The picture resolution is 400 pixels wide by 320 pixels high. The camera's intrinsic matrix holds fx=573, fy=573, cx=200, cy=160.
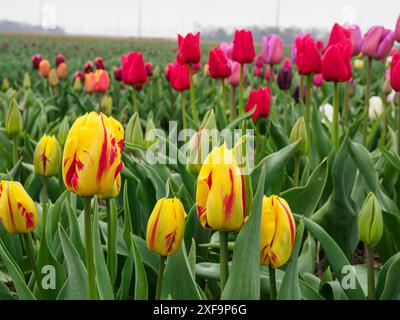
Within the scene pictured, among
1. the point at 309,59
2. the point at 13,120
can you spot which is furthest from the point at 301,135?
the point at 13,120

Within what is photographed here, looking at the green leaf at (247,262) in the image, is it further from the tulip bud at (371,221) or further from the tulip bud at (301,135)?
the tulip bud at (301,135)

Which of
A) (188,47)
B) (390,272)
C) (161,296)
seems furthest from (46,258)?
(188,47)

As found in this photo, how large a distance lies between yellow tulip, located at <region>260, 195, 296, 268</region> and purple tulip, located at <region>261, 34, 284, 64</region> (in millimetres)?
2002

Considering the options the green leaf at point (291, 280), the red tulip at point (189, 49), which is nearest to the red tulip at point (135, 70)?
the red tulip at point (189, 49)

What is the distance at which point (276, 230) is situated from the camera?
877mm

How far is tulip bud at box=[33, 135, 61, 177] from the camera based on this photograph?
150 cm

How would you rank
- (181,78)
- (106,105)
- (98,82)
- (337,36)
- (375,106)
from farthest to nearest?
(98,82), (106,105), (375,106), (181,78), (337,36)

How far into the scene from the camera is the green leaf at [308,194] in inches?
60.7

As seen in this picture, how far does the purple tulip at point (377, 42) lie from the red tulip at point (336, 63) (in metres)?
0.46

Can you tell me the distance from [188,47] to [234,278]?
1390mm

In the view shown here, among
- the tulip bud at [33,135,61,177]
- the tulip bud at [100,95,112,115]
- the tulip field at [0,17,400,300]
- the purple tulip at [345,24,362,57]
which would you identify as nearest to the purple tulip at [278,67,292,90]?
the tulip field at [0,17,400,300]

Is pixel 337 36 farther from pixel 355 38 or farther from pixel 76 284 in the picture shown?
pixel 76 284

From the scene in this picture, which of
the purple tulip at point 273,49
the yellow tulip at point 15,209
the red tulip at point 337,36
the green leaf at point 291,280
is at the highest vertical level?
the red tulip at point 337,36

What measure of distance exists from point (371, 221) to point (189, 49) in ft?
3.95
